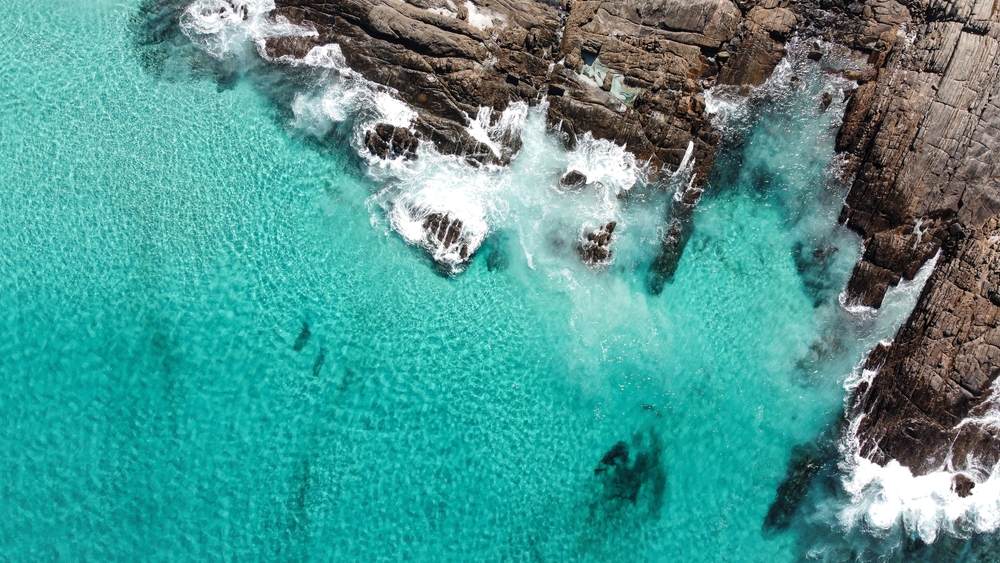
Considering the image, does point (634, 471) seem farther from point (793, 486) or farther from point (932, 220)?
point (932, 220)

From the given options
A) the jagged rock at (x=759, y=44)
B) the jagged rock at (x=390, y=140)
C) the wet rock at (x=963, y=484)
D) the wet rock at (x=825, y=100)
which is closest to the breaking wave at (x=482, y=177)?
the jagged rock at (x=390, y=140)

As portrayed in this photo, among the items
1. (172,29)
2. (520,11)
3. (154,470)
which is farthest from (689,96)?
(154,470)

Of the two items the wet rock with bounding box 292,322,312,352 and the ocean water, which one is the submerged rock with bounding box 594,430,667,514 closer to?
the ocean water

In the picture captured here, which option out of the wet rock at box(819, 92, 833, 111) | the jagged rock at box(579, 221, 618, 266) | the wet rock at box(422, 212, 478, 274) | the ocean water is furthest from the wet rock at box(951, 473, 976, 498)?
the wet rock at box(422, 212, 478, 274)

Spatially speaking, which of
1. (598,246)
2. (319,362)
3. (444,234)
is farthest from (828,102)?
(319,362)

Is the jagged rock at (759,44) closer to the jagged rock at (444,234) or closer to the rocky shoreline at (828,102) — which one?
the rocky shoreline at (828,102)
